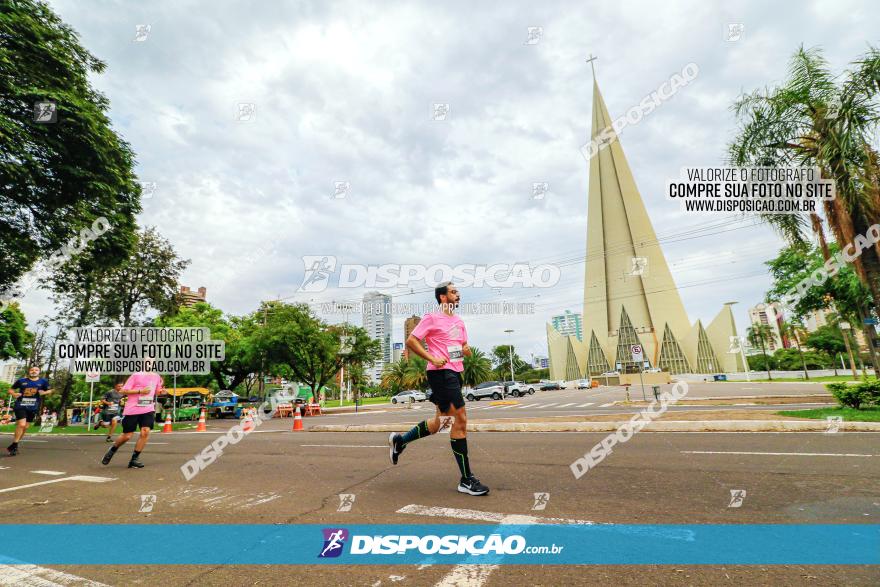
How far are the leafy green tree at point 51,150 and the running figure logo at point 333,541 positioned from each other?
1142cm

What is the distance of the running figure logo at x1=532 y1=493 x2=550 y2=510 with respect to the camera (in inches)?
137

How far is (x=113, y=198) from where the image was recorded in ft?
39.8

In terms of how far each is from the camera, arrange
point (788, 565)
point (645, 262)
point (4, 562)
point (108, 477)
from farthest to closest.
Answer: point (645, 262), point (108, 477), point (4, 562), point (788, 565)

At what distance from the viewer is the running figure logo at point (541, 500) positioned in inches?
137

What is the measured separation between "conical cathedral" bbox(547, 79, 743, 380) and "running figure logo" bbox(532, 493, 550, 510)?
8083cm

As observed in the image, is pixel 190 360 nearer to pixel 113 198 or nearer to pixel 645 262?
pixel 113 198

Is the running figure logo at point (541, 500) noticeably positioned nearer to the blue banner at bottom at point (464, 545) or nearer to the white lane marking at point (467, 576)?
the blue banner at bottom at point (464, 545)

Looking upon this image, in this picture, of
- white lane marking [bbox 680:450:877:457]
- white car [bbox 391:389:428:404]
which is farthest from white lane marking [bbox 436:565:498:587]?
white car [bbox 391:389:428:404]

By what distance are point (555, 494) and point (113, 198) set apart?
14.4m

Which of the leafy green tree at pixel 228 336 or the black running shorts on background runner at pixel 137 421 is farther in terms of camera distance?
the leafy green tree at pixel 228 336

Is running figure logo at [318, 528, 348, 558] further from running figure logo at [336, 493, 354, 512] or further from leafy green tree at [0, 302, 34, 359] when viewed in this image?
leafy green tree at [0, 302, 34, 359]

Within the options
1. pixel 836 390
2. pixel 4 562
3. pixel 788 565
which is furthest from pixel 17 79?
pixel 836 390

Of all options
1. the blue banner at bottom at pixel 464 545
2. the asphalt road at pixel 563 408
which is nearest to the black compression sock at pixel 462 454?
the blue banner at bottom at pixel 464 545

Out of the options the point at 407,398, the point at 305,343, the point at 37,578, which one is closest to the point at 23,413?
the point at 37,578
